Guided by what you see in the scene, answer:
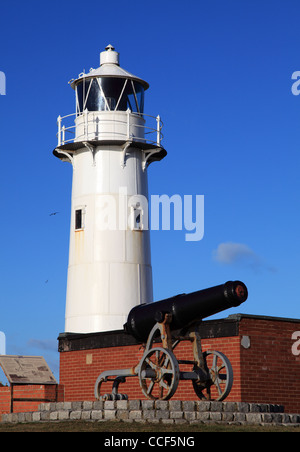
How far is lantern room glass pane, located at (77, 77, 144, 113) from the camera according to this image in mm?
30391

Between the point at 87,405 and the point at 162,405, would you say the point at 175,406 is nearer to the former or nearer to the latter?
the point at 162,405

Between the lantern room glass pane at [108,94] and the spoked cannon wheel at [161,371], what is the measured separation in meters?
12.9

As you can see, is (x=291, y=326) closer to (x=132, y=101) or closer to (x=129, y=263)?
(x=129, y=263)

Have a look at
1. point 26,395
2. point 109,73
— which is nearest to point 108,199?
point 109,73

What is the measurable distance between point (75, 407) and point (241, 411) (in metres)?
3.37

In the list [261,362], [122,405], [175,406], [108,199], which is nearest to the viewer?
[175,406]

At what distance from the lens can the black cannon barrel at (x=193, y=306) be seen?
18219mm

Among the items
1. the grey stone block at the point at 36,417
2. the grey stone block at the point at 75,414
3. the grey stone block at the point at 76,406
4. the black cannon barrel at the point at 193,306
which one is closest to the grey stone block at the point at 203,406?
the black cannon barrel at the point at 193,306

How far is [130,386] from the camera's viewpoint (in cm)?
2423

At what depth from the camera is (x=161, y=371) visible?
18.6 meters

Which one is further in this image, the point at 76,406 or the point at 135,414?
the point at 76,406

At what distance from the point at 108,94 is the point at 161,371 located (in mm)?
14023

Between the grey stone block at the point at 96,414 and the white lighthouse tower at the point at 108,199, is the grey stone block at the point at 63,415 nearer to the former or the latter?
the grey stone block at the point at 96,414

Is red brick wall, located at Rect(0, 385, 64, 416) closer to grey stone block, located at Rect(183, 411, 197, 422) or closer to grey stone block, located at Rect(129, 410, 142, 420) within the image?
grey stone block, located at Rect(129, 410, 142, 420)
